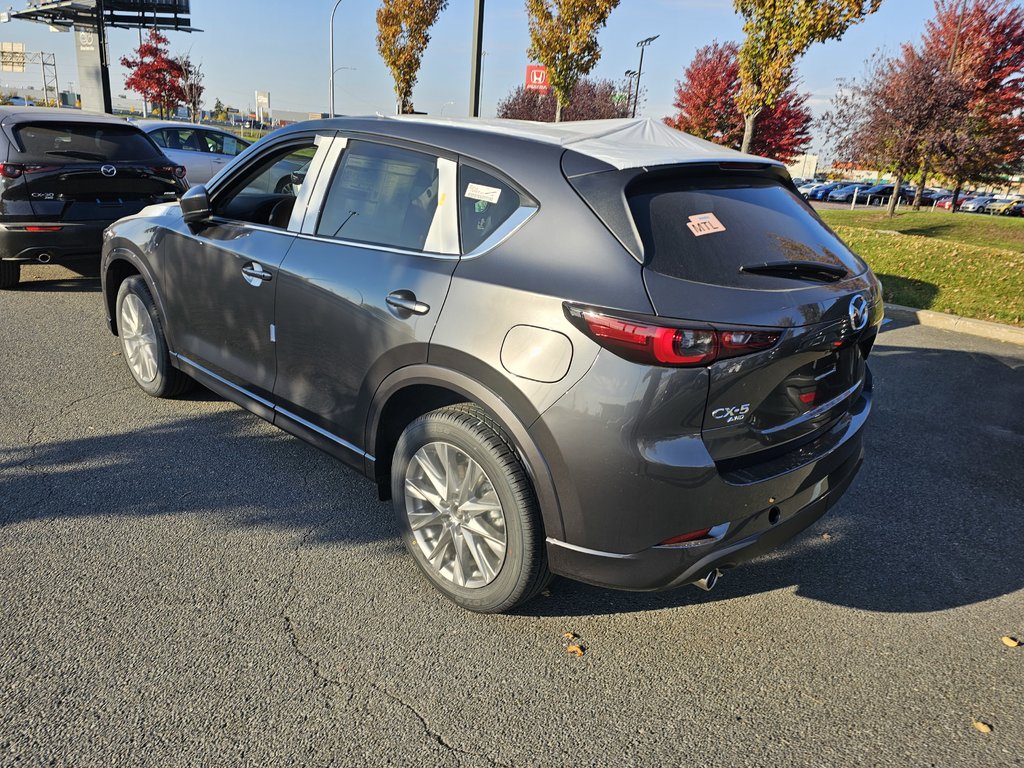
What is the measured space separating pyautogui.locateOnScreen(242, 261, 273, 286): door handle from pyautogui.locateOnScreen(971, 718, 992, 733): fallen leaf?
10.7 ft

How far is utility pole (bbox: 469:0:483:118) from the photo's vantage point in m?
11.4

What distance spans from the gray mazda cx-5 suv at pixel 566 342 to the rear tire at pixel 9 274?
5.46 meters

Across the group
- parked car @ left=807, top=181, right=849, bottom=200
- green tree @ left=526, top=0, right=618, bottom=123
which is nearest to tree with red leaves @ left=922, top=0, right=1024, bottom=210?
green tree @ left=526, top=0, right=618, bottom=123

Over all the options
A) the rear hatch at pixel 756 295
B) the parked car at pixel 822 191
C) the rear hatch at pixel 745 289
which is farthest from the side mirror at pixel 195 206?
the parked car at pixel 822 191

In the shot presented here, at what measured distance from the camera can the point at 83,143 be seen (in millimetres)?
7137

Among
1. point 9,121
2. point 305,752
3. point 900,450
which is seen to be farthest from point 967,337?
point 9,121

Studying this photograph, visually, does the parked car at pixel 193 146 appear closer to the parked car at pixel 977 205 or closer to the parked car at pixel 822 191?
the parked car at pixel 822 191

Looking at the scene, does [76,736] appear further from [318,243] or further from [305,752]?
[318,243]

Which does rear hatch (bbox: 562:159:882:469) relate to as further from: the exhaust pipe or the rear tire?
the rear tire

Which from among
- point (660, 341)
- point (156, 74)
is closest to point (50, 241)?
point (660, 341)

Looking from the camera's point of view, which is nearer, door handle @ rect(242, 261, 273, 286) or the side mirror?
door handle @ rect(242, 261, 273, 286)

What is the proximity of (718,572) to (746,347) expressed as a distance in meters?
0.78

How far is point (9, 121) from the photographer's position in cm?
682

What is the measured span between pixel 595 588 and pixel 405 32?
23.6m
